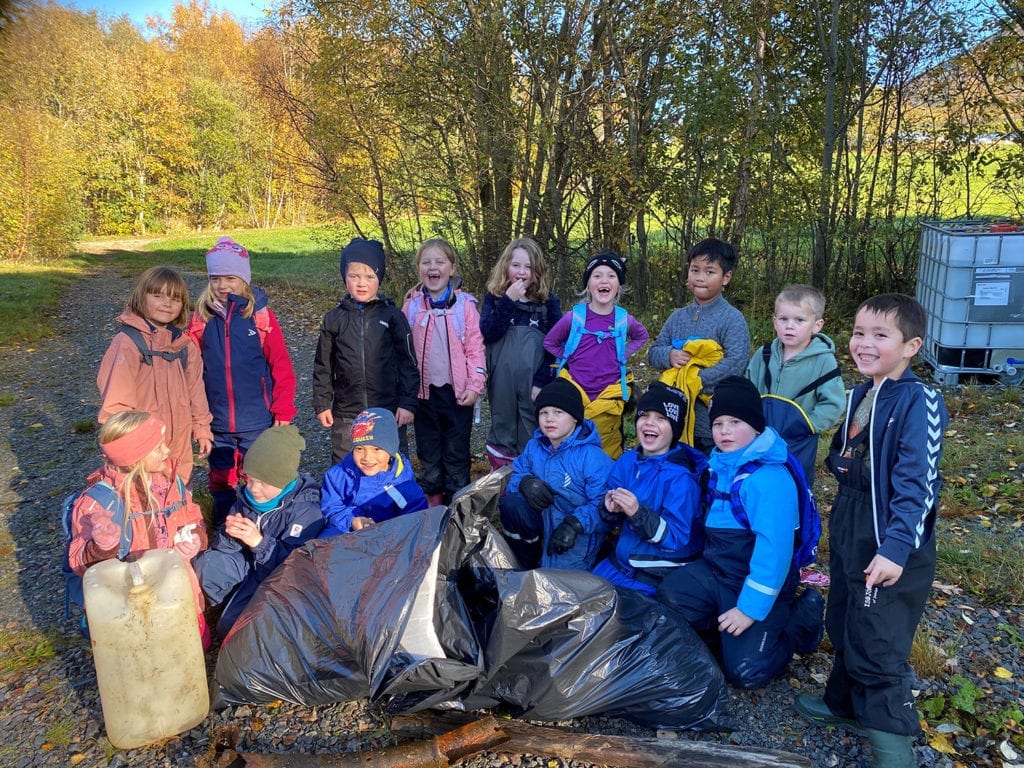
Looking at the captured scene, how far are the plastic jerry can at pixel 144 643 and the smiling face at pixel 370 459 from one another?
3.12 ft

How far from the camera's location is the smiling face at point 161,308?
3474 millimetres

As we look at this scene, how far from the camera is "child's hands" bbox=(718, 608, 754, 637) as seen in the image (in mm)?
2729

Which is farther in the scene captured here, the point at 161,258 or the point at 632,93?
the point at 161,258

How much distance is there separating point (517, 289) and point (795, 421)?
1760 millimetres

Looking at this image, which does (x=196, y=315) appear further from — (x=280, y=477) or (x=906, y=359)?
(x=906, y=359)

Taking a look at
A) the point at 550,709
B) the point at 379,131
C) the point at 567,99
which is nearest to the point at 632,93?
the point at 567,99

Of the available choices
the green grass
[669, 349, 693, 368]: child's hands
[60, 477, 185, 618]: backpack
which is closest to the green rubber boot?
[669, 349, 693, 368]: child's hands

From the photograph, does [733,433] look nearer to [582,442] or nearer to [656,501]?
[656,501]

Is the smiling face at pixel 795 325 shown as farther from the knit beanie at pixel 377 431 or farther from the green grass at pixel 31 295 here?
the green grass at pixel 31 295

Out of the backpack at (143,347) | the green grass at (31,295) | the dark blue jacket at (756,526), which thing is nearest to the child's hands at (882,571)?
the dark blue jacket at (756,526)

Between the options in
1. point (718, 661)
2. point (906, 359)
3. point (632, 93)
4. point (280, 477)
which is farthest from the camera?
point (632, 93)

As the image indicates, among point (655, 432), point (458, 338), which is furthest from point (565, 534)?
point (458, 338)

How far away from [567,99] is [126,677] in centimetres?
743

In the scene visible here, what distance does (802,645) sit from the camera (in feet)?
9.69
